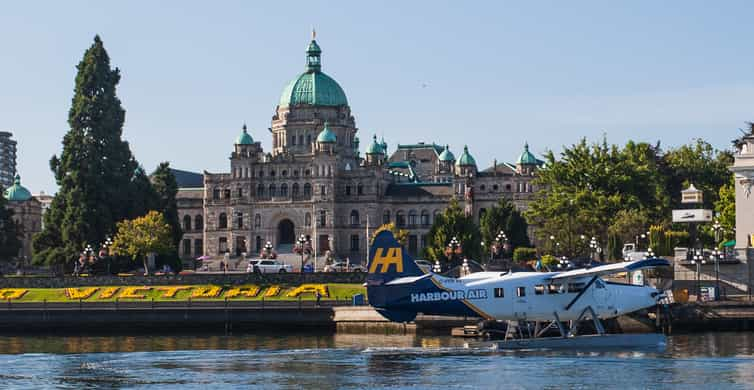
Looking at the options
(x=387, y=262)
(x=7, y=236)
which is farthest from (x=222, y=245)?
(x=387, y=262)

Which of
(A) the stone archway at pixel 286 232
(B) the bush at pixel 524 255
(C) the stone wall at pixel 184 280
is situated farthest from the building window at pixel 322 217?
(C) the stone wall at pixel 184 280

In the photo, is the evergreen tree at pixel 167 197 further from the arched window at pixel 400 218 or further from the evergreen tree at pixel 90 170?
the arched window at pixel 400 218

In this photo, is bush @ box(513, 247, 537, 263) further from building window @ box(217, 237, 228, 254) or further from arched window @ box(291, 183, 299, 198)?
building window @ box(217, 237, 228, 254)

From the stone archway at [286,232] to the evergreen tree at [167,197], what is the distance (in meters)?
26.3

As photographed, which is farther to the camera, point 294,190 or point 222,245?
point 222,245

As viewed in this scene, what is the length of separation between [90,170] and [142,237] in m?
9.49

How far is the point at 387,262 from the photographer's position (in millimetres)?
72875

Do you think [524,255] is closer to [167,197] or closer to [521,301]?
[167,197]

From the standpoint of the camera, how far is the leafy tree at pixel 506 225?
509ft

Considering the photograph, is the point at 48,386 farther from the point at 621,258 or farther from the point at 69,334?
the point at 621,258

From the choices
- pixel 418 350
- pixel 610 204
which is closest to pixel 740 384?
Answer: pixel 418 350

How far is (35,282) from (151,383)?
66.7 meters

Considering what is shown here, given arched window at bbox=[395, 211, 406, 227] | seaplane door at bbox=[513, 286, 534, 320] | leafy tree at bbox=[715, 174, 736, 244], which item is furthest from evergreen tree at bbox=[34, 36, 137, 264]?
seaplane door at bbox=[513, 286, 534, 320]

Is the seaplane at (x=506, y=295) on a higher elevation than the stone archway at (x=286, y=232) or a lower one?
lower
